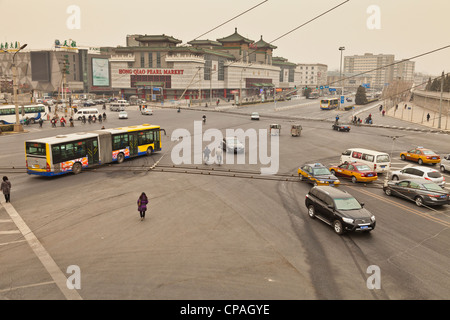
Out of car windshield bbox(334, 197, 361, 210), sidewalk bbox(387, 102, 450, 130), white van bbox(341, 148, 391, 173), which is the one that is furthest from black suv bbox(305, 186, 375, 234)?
sidewalk bbox(387, 102, 450, 130)

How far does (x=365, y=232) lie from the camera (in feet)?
52.6

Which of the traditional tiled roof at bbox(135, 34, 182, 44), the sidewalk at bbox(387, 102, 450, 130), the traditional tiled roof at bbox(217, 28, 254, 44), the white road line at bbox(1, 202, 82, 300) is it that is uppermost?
the traditional tiled roof at bbox(217, 28, 254, 44)

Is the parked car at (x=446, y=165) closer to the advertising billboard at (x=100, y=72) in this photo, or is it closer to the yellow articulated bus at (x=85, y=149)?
the yellow articulated bus at (x=85, y=149)

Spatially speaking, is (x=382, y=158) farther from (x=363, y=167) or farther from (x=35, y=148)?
(x=35, y=148)

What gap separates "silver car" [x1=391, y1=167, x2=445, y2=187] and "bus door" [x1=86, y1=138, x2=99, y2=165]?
2100 centimetres

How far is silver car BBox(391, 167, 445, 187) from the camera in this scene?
76.6ft

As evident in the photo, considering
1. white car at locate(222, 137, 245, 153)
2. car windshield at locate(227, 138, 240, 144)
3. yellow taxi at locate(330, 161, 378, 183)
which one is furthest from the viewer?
car windshield at locate(227, 138, 240, 144)

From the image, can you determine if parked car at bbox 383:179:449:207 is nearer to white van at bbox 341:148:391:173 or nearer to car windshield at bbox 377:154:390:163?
white van at bbox 341:148:391:173

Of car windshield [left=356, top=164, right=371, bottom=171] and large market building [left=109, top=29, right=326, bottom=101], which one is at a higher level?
large market building [left=109, top=29, right=326, bottom=101]

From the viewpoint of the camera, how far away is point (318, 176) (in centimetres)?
2366

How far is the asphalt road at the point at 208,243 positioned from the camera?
10930 mm

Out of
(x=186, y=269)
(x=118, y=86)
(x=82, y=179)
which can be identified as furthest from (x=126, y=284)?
(x=118, y=86)

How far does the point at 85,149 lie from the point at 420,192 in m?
21.7

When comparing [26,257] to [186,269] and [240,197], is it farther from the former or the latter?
[240,197]
